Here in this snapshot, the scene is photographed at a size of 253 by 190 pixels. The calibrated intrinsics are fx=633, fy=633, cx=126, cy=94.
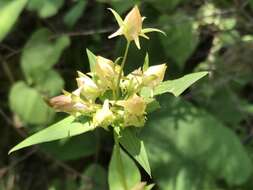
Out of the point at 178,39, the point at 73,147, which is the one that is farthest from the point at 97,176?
the point at 178,39

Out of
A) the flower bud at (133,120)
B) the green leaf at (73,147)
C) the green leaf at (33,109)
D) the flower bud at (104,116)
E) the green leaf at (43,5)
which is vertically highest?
the flower bud at (104,116)

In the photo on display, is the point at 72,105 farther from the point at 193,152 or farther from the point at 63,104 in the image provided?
the point at 193,152

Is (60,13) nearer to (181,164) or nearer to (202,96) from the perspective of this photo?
(202,96)

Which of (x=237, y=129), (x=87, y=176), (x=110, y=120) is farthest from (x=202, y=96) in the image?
(x=110, y=120)

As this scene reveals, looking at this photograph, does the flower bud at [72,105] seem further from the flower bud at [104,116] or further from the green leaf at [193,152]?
the green leaf at [193,152]

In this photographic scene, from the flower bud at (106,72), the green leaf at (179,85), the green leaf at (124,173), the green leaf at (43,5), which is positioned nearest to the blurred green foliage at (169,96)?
the green leaf at (43,5)
